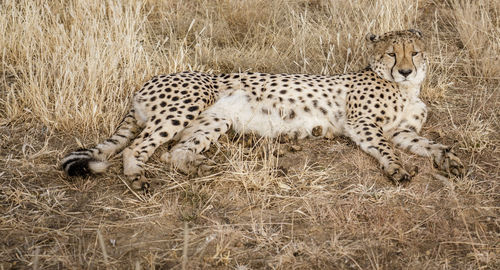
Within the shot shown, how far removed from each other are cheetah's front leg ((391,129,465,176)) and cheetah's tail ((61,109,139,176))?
5.87 feet

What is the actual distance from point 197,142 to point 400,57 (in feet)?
4.89

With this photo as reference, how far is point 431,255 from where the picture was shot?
2.37 metres

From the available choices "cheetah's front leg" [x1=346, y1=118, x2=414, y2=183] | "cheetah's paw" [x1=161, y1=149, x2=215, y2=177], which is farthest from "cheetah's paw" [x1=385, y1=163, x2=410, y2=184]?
"cheetah's paw" [x1=161, y1=149, x2=215, y2=177]

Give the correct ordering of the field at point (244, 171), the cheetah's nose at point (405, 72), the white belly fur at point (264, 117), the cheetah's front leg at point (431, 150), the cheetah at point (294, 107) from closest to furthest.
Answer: the field at point (244, 171) < the cheetah's front leg at point (431, 150) < the cheetah at point (294, 107) < the cheetah's nose at point (405, 72) < the white belly fur at point (264, 117)

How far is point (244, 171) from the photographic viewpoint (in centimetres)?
299

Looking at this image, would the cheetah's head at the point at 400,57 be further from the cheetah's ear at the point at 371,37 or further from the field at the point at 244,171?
the field at the point at 244,171

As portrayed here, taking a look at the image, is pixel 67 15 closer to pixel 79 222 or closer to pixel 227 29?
pixel 227 29

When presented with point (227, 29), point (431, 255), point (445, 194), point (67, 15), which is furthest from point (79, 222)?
point (227, 29)

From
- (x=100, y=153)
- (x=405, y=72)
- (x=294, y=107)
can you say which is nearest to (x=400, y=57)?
(x=405, y=72)

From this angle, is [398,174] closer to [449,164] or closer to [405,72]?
[449,164]

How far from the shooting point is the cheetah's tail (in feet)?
9.64

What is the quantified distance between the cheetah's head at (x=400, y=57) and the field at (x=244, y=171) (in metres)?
0.46

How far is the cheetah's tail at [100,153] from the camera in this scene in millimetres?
2938

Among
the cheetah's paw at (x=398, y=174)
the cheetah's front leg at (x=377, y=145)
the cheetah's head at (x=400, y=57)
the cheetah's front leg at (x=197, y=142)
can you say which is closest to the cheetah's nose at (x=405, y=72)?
the cheetah's head at (x=400, y=57)
